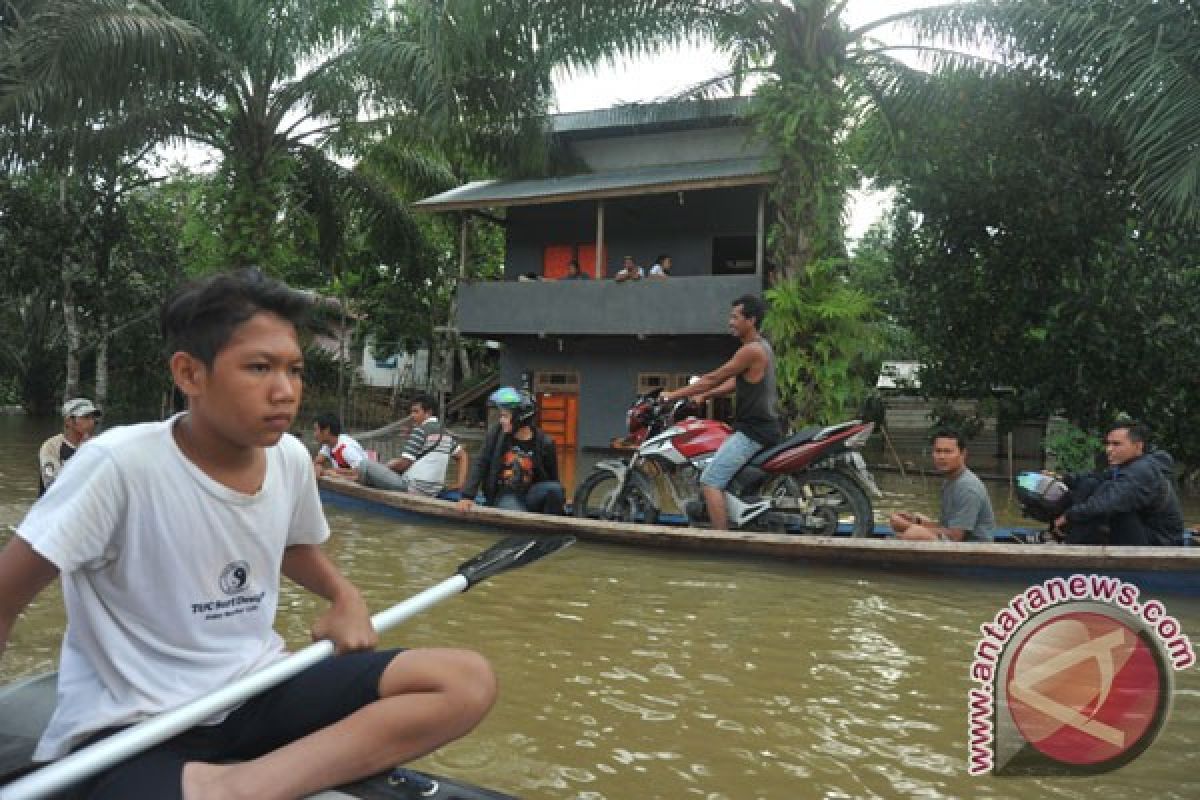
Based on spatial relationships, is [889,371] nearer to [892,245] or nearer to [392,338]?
[892,245]

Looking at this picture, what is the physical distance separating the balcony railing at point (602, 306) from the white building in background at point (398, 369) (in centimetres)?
926

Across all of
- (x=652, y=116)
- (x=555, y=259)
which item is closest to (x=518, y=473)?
(x=652, y=116)

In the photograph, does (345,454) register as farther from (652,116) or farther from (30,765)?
(652,116)

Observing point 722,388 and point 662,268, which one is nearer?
point 722,388

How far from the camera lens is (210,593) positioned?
204cm

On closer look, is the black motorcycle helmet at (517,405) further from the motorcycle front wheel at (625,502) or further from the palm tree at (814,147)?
the palm tree at (814,147)

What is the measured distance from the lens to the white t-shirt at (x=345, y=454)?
31.1 feet

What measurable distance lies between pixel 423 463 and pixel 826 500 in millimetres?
3668

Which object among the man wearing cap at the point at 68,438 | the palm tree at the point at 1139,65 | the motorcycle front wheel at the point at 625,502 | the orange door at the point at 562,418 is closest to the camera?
the man wearing cap at the point at 68,438

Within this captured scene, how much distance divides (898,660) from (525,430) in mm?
3971

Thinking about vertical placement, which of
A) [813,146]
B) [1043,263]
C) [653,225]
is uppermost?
[653,225]

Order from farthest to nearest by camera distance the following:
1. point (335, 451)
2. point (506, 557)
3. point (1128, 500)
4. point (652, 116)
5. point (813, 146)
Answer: point (652, 116), point (813, 146), point (335, 451), point (1128, 500), point (506, 557)

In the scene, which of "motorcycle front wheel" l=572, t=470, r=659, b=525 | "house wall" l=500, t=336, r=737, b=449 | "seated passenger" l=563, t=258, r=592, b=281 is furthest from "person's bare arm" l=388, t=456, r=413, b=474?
"house wall" l=500, t=336, r=737, b=449

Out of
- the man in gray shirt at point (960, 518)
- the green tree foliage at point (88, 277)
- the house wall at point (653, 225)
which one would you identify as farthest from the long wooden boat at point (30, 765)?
the green tree foliage at point (88, 277)
